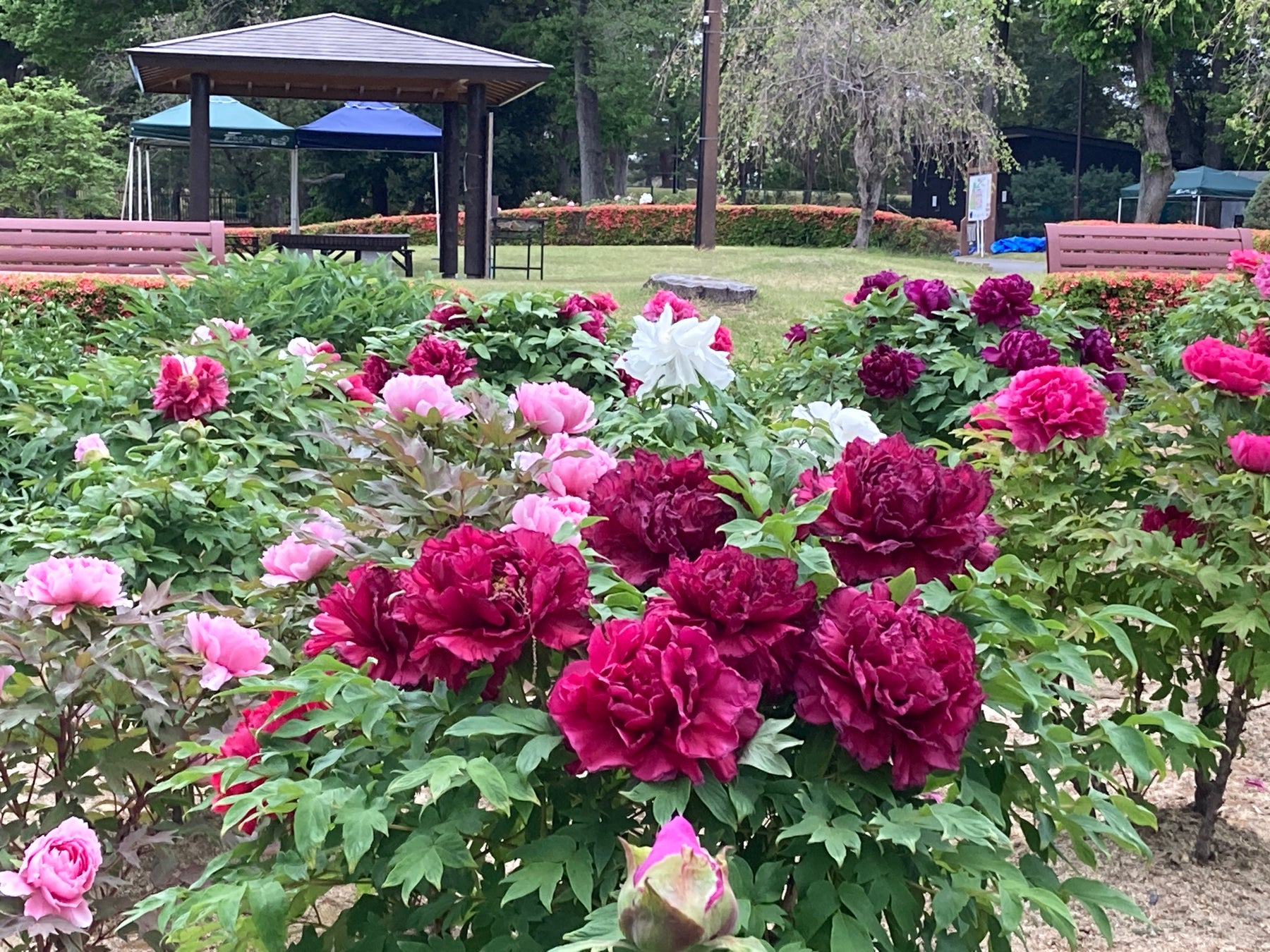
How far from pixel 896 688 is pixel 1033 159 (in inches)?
1678

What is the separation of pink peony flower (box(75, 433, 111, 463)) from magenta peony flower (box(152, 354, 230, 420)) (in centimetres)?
25

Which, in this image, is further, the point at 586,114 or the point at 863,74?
the point at 586,114

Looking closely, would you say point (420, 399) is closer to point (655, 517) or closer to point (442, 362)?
point (655, 517)

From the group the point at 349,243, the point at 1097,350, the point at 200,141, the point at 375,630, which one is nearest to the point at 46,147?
the point at 200,141

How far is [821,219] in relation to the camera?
90.6 feet

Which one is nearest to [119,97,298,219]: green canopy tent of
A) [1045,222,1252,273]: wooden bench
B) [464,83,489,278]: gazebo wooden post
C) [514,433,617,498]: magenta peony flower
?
[464,83,489,278]: gazebo wooden post

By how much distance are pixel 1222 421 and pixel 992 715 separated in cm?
127

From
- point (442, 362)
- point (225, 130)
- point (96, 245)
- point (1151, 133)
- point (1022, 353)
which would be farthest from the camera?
point (1151, 133)

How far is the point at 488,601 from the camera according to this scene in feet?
4.25

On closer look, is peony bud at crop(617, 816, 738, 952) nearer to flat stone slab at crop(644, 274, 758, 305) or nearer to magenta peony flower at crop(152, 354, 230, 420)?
magenta peony flower at crop(152, 354, 230, 420)

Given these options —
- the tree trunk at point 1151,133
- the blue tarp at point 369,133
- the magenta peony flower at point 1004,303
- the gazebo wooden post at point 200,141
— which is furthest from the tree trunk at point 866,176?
the magenta peony flower at point 1004,303

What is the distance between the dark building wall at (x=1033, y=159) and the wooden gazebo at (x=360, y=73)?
25652 millimetres

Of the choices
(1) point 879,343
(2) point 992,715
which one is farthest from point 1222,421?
(1) point 879,343

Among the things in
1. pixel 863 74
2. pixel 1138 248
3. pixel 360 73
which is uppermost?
pixel 863 74
